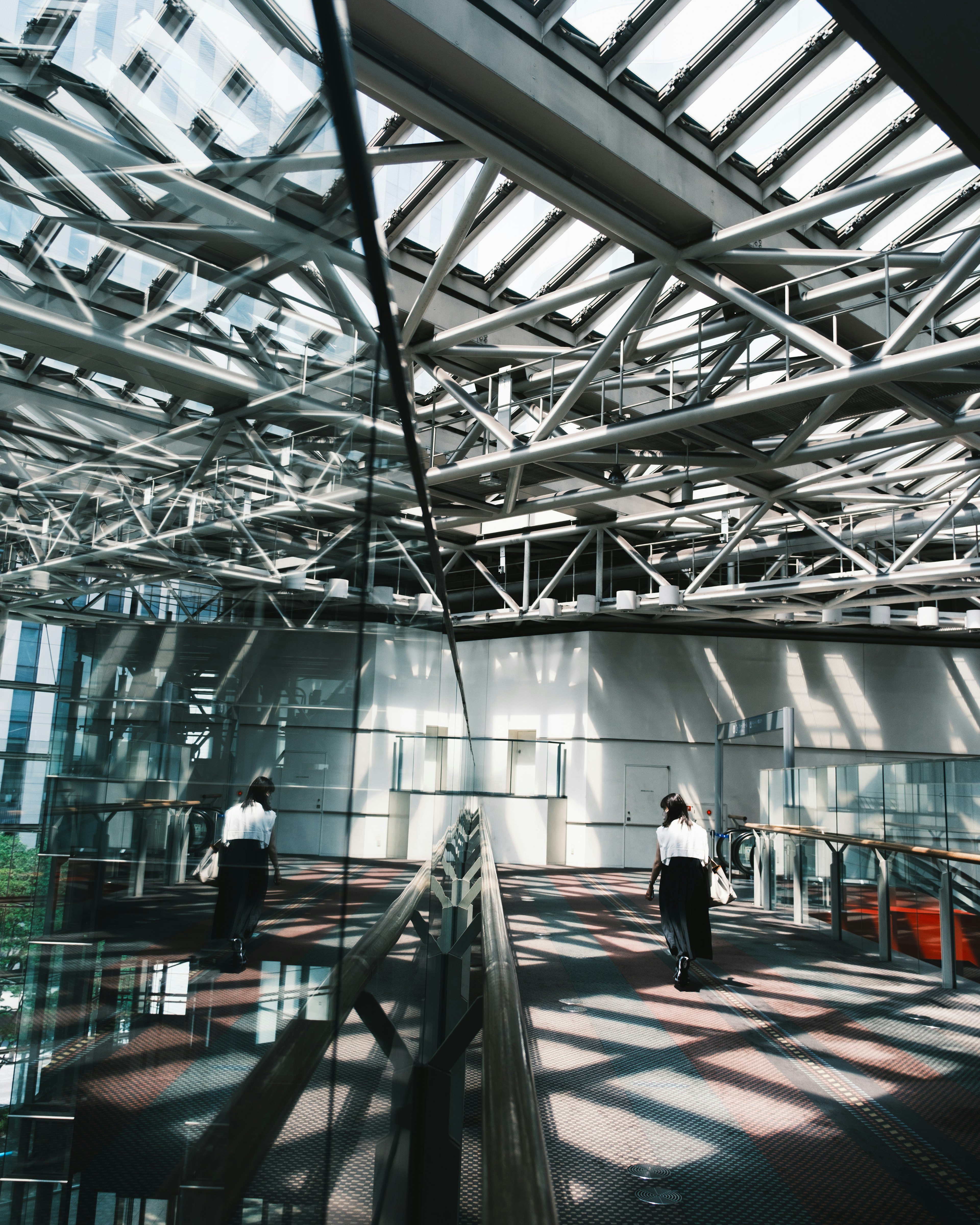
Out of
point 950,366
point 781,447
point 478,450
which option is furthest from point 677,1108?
point 478,450

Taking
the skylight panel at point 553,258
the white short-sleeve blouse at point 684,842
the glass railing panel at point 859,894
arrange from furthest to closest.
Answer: the skylight panel at point 553,258 → the glass railing panel at point 859,894 → the white short-sleeve blouse at point 684,842

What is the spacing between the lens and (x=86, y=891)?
0.64m

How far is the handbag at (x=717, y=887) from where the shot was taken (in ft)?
26.3

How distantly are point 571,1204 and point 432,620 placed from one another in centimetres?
245

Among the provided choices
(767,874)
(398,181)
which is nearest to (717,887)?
(767,874)

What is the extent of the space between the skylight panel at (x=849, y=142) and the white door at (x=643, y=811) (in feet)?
47.8

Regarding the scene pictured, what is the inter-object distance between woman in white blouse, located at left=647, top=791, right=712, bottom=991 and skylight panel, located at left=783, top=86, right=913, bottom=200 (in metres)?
6.96

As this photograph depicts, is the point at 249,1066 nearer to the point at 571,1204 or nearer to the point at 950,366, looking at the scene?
the point at 571,1204

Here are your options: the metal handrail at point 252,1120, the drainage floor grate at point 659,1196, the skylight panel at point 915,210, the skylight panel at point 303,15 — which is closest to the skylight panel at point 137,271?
the skylight panel at point 303,15

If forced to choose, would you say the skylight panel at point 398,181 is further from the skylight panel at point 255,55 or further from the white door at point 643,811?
the white door at point 643,811

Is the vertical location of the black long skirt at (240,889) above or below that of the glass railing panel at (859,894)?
above

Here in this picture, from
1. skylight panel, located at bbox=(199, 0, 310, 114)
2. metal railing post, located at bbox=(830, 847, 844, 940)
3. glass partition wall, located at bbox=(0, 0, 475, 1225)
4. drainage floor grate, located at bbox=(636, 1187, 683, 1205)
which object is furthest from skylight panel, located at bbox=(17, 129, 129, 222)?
metal railing post, located at bbox=(830, 847, 844, 940)

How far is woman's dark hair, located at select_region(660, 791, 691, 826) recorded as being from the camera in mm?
8367

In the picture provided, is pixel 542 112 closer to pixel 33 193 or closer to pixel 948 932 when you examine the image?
pixel 33 193
